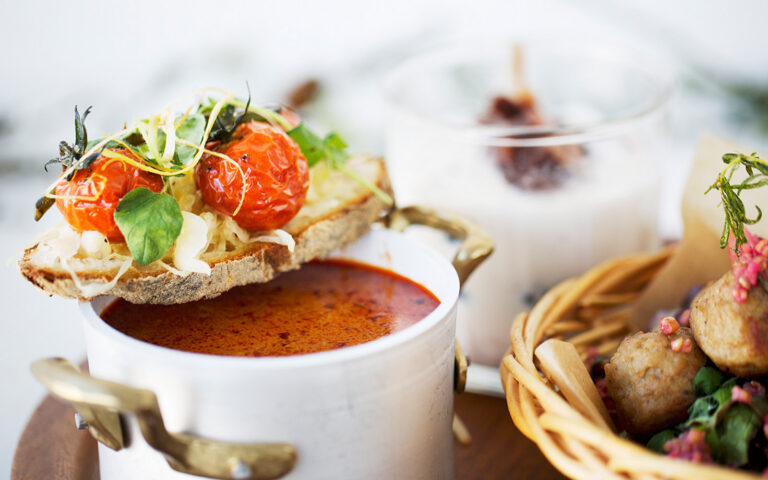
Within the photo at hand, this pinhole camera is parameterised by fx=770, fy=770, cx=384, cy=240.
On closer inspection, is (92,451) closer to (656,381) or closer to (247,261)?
(247,261)

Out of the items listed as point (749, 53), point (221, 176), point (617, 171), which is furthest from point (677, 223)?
point (221, 176)

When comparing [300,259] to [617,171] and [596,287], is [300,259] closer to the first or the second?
[596,287]

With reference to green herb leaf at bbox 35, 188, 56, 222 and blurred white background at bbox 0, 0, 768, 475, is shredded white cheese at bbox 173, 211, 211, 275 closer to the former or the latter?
green herb leaf at bbox 35, 188, 56, 222

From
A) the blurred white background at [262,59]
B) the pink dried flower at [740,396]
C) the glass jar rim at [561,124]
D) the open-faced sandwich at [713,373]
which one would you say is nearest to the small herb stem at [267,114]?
the glass jar rim at [561,124]

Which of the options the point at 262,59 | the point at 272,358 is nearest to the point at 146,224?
the point at 272,358

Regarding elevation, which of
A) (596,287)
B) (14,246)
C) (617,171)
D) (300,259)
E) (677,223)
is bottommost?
(677,223)

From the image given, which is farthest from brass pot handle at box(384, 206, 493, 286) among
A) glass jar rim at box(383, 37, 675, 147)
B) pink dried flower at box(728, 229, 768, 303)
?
pink dried flower at box(728, 229, 768, 303)
